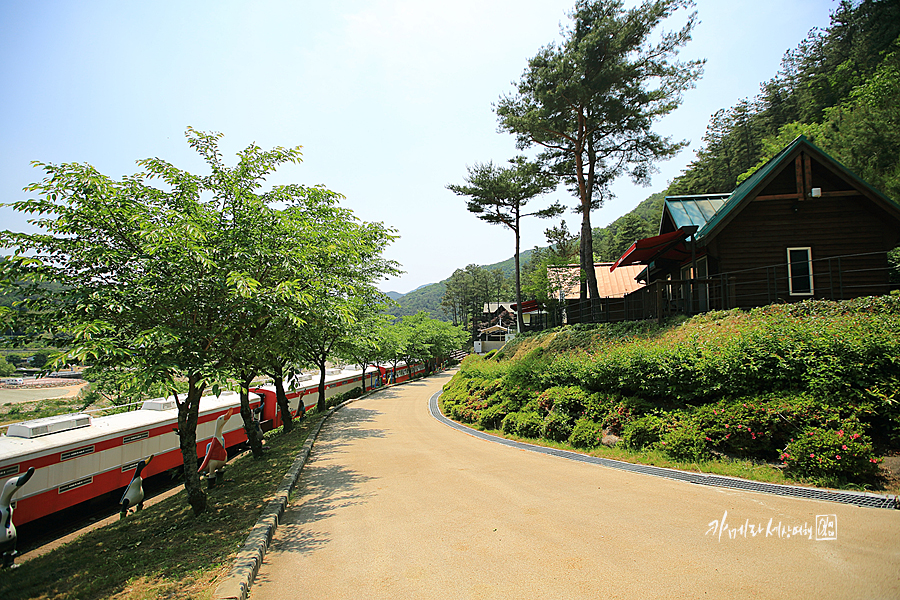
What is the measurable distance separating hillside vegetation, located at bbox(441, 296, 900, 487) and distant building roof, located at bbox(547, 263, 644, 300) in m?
13.3

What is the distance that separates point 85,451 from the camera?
1044 cm

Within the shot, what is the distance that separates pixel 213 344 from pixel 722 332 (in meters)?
10.6

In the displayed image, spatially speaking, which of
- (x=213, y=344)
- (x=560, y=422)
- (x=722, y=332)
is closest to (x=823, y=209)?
(x=722, y=332)

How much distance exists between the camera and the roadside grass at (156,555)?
4.64 m

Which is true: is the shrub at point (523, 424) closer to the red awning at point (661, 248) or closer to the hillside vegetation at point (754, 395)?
the hillside vegetation at point (754, 395)

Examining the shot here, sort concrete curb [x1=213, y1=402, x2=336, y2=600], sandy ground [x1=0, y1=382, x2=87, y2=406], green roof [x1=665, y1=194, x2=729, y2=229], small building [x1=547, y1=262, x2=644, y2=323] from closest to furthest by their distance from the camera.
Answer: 1. concrete curb [x1=213, y1=402, x2=336, y2=600]
2. green roof [x1=665, y1=194, x2=729, y2=229]
3. small building [x1=547, y1=262, x2=644, y2=323]
4. sandy ground [x1=0, y1=382, x2=87, y2=406]

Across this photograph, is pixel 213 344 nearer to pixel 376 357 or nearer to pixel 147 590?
pixel 147 590

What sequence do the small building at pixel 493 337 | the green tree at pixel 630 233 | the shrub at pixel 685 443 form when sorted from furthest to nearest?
1. the small building at pixel 493 337
2. the green tree at pixel 630 233
3. the shrub at pixel 685 443

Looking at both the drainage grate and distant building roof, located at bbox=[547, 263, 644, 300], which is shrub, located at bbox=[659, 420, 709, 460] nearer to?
the drainage grate

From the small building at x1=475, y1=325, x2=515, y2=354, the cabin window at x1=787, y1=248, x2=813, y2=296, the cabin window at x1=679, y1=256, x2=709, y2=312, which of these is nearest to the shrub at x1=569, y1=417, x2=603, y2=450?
the cabin window at x1=679, y1=256, x2=709, y2=312

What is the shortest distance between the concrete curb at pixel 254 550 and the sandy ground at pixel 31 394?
42974 millimetres

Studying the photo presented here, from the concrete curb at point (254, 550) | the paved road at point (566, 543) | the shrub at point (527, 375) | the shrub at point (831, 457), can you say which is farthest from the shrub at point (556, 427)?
the concrete curb at point (254, 550)

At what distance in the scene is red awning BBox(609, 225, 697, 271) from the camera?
14781 mm

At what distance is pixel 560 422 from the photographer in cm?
1078
